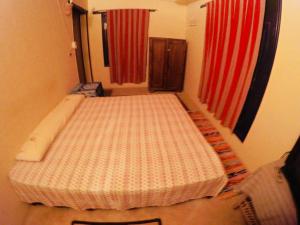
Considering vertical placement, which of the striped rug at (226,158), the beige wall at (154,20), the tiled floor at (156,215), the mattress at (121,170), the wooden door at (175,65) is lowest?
the tiled floor at (156,215)

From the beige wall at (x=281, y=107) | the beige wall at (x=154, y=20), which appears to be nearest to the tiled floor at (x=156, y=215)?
the beige wall at (x=281, y=107)

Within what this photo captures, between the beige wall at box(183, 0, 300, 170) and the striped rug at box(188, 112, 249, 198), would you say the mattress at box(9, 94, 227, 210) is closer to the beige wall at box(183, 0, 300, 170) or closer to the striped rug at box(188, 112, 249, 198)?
the striped rug at box(188, 112, 249, 198)

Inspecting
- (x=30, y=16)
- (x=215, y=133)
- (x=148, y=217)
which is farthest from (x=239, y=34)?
(x=30, y=16)

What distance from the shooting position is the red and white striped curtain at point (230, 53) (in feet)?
5.21

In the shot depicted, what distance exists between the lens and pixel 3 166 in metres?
1.18

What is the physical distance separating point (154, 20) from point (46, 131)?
10.3ft

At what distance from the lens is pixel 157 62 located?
3512 millimetres

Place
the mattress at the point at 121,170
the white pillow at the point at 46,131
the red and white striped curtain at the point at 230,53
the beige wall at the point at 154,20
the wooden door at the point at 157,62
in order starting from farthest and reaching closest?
the wooden door at the point at 157,62, the beige wall at the point at 154,20, the red and white striped curtain at the point at 230,53, the white pillow at the point at 46,131, the mattress at the point at 121,170

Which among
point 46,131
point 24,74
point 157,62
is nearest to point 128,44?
point 157,62

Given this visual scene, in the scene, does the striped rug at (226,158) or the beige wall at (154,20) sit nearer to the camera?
the striped rug at (226,158)

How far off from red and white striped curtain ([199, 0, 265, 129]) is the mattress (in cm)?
68

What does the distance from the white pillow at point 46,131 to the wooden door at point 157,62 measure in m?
1.91

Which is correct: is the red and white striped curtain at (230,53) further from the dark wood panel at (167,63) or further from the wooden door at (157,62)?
the wooden door at (157,62)

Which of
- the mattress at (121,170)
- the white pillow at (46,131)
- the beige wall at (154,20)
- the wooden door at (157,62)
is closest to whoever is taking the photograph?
the mattress at (121,170)
